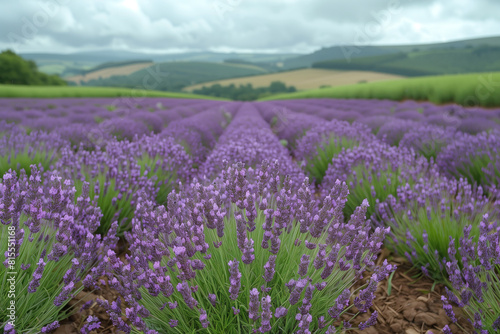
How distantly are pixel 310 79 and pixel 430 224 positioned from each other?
55.0 m

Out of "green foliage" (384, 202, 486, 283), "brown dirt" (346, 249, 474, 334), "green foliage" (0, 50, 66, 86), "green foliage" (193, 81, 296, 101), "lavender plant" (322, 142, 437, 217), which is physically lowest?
"green foliage" (193, 81, 296, 101)

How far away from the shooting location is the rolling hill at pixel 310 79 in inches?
1754

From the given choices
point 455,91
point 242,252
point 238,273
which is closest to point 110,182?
point 242,252

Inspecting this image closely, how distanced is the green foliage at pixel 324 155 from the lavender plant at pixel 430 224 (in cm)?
151

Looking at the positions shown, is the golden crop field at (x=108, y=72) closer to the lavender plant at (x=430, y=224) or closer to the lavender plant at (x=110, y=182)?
the lavender plant at (x=110, y=182)

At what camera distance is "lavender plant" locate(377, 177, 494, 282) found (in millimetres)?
2166

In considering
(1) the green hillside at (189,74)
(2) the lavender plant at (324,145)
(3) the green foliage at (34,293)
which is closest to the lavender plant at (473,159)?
(2) the lavender plant at (324,145)

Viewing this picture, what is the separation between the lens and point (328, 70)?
187 feet

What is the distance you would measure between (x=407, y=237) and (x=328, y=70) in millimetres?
59225

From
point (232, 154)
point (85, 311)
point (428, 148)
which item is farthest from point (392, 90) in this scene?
point (85, 311)

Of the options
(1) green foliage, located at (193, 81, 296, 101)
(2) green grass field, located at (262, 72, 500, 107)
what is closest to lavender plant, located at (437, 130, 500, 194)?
(2) green grass field, located at (262, 72, 500, 107)

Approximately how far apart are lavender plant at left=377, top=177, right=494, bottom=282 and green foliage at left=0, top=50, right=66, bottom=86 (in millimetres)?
49374

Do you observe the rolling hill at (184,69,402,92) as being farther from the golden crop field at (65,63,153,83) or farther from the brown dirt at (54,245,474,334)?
the brown dirt at (54,245,474,334)

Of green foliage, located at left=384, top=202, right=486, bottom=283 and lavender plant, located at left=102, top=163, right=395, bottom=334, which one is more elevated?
lavender plant, located at left=102, top=163, right=395, bottom=334
